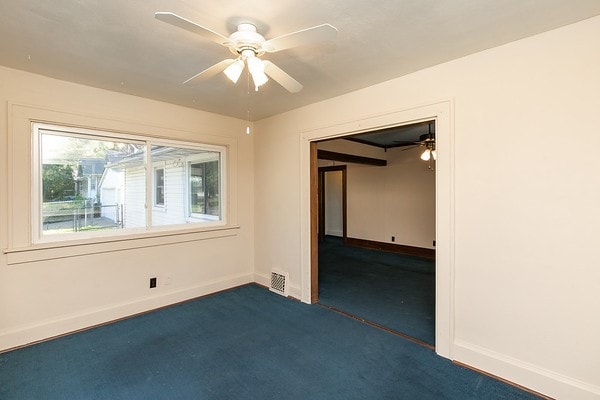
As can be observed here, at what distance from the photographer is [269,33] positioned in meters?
1.90

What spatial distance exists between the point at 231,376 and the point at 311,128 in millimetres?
2644

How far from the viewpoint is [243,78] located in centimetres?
266

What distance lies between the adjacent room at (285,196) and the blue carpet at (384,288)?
51 mm

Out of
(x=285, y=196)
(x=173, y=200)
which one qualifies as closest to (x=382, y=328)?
(x=285, y=196)

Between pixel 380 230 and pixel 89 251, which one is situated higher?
pixel 89 251

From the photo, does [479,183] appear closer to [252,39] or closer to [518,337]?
[518,337]

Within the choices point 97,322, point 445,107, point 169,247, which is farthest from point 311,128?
point 97,322

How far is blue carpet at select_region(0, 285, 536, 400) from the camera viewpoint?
1.97 m

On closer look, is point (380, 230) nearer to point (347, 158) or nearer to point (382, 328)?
point (347, 158)

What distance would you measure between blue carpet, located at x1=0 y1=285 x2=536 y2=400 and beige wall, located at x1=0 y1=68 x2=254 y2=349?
10.9 inches

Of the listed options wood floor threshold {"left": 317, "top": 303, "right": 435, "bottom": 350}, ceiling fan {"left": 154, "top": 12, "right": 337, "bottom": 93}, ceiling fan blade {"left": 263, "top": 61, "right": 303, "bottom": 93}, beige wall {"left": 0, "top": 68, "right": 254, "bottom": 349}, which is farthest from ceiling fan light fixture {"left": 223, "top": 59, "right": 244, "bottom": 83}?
wood floor threshold {"left": 317, "top": 303, "right": 435, "bottom": 350}

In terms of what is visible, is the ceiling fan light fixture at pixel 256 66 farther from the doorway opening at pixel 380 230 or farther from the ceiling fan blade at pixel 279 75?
the doorway opening at pixel 380 230

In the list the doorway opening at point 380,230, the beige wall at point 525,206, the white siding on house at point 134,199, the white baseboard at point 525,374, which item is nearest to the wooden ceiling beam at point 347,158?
the doorway opening at point 380,230

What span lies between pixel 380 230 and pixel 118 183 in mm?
5394
